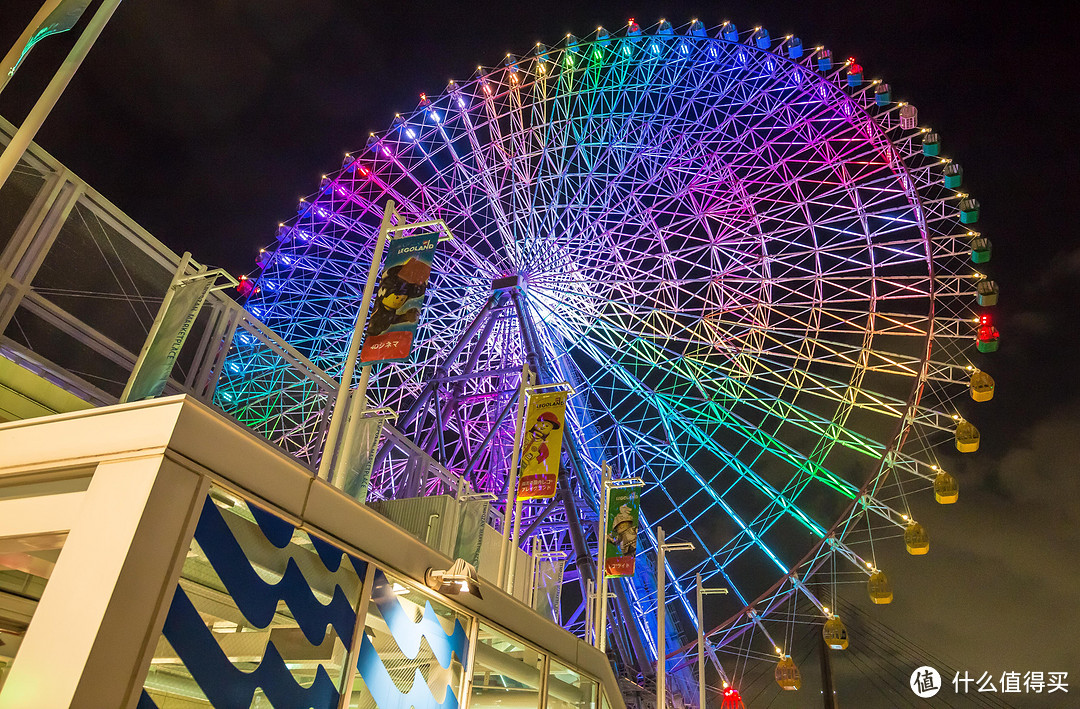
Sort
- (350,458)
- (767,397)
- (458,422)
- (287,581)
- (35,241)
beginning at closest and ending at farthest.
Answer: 1. (287,581)
2. (35,241)
3. (350,458)
4. (767,397)
5. (458,422)

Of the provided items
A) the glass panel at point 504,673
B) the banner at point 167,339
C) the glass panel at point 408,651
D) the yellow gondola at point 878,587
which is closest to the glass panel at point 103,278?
the banner at point 167,339

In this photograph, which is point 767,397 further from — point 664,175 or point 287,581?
point 287,581

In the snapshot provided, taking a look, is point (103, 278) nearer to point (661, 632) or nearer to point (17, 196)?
point (17, 196)

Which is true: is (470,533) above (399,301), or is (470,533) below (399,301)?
below

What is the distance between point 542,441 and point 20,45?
10990 millimetres

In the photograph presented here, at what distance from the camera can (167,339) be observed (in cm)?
907

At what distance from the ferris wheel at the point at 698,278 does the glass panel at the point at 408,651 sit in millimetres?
14431

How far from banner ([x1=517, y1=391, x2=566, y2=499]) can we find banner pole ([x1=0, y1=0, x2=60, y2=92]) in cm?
1045

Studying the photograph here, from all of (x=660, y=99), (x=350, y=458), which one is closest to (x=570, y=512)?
(x=660, y=99)

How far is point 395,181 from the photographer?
89.4 ft

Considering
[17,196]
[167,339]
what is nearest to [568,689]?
[167,339]

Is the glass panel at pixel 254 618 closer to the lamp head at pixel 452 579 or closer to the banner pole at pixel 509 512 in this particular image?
the lamp head at pixel 452 579

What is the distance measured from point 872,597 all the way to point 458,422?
13773 millimetres

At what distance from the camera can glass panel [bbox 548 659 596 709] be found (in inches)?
461
